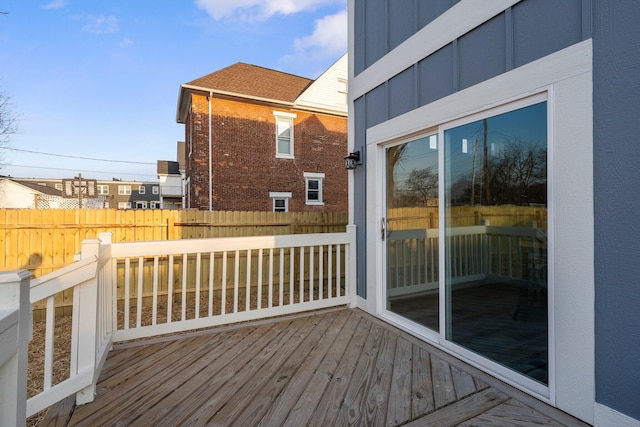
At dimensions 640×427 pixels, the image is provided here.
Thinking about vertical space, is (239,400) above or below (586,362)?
below

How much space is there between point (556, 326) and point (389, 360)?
3.83 feet

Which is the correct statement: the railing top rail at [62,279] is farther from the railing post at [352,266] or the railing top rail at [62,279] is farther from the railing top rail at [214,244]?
the railing post at [352,266]

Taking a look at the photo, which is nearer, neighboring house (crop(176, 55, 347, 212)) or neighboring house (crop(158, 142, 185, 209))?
neighboring house (crop(176, 55, 347, 212))

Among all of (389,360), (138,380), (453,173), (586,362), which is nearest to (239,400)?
(138,380)

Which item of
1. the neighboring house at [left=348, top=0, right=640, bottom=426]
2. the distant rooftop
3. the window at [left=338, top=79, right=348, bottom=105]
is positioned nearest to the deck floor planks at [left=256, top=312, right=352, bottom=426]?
the neighboring house at [left=348, top=0, right=640, bottom=426]

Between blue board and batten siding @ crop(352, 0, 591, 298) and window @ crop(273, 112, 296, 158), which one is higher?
window @ crop(273, 112, 296, 158)

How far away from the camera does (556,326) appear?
1.77 m

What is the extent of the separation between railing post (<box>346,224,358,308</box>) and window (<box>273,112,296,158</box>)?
8.28 meters

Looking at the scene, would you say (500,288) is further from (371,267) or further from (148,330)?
(148,330)

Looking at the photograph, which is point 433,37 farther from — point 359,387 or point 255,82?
point 255,82

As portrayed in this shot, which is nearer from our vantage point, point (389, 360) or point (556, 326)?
point (556, 326)

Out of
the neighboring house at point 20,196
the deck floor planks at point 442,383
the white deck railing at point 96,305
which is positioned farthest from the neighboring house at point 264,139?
the neighboring house at point 20,196

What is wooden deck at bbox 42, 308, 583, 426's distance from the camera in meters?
1.70

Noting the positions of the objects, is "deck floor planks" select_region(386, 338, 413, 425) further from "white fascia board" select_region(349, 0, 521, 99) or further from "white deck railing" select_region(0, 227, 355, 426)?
"white fascia board" select_region(349, 0, 521, 99)
